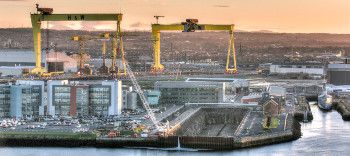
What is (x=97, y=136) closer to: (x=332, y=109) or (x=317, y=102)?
(x=332, y=109)

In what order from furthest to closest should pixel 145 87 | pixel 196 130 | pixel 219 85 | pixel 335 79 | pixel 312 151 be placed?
pixel 335 79 → pixel 145 87 → pixel 219 85 → pixel 196 130 → pixel 312 151

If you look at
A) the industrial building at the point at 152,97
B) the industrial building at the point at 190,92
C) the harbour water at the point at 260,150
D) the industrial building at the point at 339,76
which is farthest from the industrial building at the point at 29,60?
the harbour water at the point at 260,150

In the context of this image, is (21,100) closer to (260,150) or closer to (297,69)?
(260,150)

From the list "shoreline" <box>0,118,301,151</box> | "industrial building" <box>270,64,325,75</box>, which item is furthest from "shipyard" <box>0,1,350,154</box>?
"industrial building" <box>270,64,325,75</box>

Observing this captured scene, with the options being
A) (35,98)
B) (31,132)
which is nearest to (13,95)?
A: (35,98)

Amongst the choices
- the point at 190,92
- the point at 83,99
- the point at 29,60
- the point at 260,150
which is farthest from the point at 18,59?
the point at 260,150

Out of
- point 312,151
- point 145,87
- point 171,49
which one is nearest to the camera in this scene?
point 312,151
